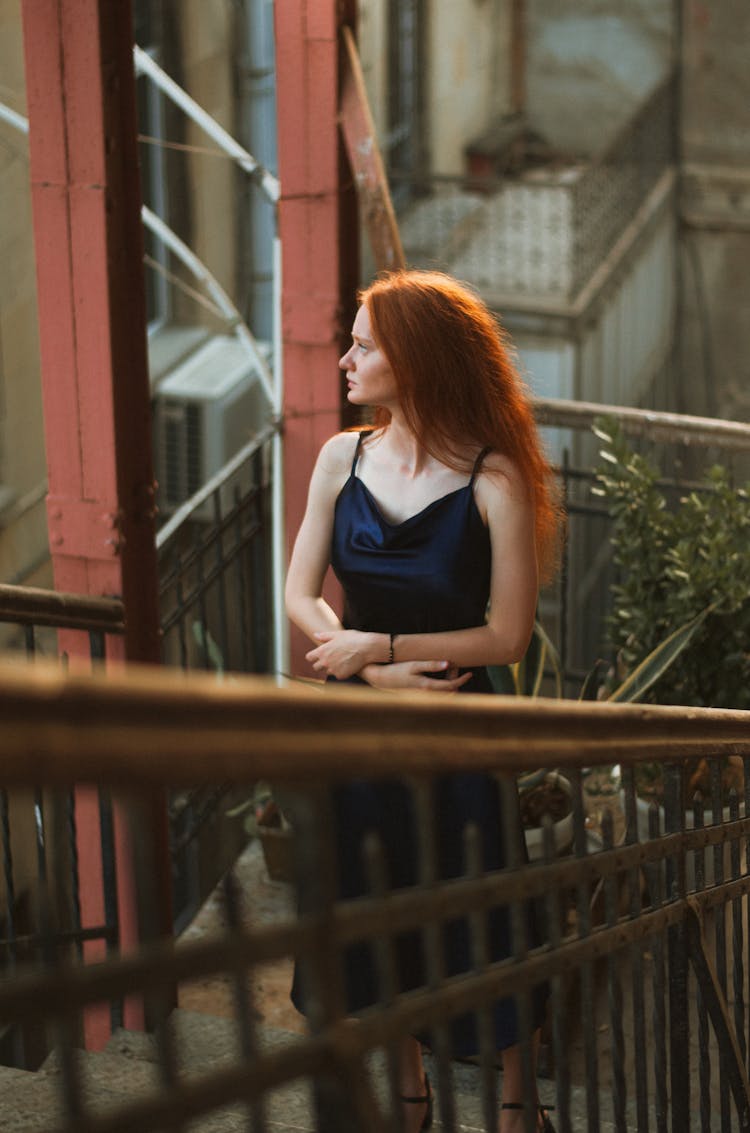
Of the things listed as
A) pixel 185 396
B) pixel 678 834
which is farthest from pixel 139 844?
pixel 185 396

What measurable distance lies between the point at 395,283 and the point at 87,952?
5.87 feet

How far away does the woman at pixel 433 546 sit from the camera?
2.77 metres

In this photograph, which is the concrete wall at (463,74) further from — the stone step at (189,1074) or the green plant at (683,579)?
the stone step at (189,1074)

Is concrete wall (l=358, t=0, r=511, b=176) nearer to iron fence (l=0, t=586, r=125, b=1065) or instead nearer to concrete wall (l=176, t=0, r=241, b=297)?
concrete wall (l=176, t=0, r=241, b=297)

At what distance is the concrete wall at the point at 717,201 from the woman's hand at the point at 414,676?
12.1 meters

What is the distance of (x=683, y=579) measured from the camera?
4.18 meters

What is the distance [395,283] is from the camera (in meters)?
2.78

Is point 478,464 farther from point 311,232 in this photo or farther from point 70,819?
point 311,232

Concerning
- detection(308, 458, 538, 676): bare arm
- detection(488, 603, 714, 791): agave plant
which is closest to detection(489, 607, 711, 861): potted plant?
detection(488, 603, 714, 791): agave plant

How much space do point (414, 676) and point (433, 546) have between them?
0.25 meters

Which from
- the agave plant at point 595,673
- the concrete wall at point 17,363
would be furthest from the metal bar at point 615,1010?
the concrete wall at point 17,363

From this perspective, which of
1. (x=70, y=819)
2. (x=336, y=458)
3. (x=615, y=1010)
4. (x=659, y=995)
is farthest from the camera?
(x=70, y=819)

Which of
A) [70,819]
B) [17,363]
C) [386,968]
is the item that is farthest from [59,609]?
[17,363]

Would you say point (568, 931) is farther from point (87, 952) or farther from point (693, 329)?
point (693, 329)
